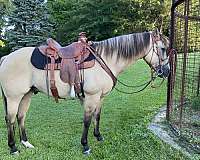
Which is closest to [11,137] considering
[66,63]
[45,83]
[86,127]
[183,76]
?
[45,83]

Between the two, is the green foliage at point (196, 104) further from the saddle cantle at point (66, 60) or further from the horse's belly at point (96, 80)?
the saddle cantle at point (66, 60)

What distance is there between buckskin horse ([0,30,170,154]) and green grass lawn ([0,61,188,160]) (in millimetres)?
264

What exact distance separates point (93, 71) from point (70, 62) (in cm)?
30

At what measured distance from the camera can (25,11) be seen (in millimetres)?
21938

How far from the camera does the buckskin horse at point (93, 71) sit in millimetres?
3848

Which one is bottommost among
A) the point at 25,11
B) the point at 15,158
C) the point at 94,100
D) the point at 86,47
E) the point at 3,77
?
the point at 15,158

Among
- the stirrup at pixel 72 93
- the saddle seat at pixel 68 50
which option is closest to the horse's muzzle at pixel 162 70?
the saddle seat at pixel 68 50

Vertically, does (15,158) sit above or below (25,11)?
below

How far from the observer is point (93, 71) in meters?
3.83

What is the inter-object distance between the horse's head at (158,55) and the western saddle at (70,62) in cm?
77

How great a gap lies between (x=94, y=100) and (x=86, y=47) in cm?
66

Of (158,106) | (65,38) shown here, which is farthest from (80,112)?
(65,38)

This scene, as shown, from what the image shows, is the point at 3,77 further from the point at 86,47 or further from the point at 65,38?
the point at 65,38

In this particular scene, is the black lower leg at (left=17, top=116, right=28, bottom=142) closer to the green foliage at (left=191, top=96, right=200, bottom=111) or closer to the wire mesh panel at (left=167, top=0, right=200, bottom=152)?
the wire mesh panel at (left=167, top=0, right=200, bottom=152)
